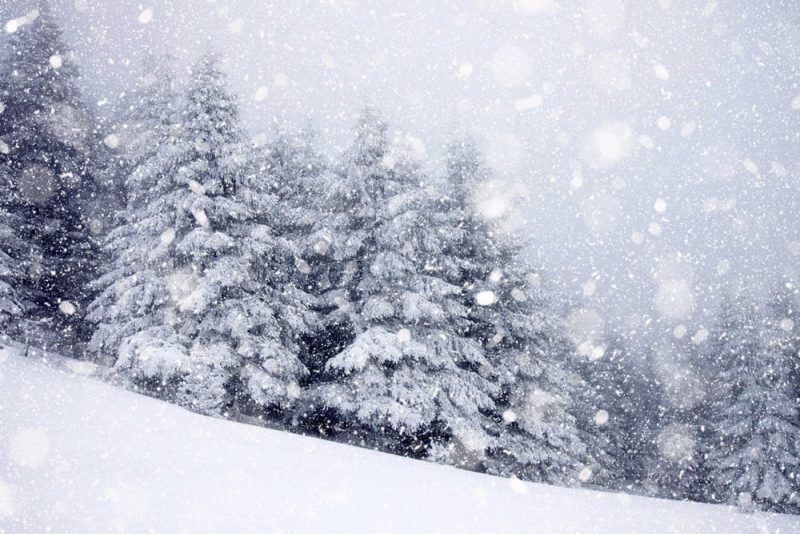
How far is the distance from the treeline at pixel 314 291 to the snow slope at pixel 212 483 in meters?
4.15

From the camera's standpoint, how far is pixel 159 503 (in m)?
6.35

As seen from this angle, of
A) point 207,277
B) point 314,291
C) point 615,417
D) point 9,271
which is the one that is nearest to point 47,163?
point 9,271

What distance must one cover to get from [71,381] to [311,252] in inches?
340

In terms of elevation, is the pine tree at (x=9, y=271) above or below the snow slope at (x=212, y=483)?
above

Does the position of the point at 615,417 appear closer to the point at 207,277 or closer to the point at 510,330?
the point at 510,330

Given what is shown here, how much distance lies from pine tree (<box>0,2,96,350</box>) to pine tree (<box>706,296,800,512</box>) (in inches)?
1288

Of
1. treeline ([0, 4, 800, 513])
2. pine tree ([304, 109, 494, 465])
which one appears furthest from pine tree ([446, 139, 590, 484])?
pine tree ([304, 109, 494, 465])

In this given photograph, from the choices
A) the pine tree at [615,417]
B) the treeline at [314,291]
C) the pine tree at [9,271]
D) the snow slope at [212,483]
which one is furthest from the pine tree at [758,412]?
the pine tree at [9,271]

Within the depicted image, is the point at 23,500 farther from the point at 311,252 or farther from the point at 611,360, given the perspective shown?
the point at 611,360

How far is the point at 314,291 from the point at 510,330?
770 centimetres

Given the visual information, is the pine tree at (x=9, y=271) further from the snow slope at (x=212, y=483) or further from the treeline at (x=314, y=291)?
the snow slope at (x=212, y=483)

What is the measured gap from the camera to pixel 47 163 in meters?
22.9

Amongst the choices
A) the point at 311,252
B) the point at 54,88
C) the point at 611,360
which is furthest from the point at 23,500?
the point at 611,360

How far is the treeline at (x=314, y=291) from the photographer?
51.3ft
